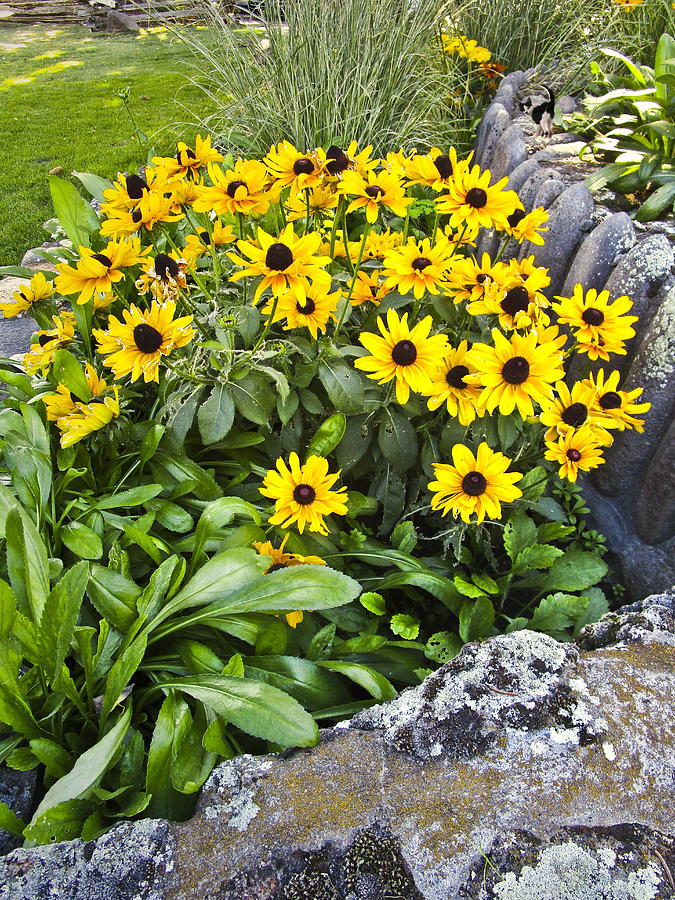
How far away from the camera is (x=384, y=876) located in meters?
0.85

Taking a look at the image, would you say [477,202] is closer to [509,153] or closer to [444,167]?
[444,167]

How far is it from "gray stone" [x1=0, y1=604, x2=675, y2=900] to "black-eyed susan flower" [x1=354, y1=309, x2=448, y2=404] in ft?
2.11

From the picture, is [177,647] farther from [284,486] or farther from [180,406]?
[180,406]

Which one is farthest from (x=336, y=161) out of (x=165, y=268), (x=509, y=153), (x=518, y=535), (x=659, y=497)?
(x=509, y=153)

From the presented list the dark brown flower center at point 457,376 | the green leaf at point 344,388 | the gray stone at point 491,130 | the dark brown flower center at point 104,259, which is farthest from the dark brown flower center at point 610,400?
the gray stone at point 491,130

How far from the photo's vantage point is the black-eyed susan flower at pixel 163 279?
1.49 meters

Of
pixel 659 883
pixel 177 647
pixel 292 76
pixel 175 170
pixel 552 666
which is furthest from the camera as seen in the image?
pixel 292 76

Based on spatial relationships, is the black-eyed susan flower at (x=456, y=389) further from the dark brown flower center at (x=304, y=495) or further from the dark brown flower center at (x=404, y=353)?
the dark brown flower center at (x=304, y=495)

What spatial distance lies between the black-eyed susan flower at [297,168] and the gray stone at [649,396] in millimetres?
1005

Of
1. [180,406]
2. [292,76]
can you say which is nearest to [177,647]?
[180,406]

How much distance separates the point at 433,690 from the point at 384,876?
0.30 metres

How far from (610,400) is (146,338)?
1.08 m

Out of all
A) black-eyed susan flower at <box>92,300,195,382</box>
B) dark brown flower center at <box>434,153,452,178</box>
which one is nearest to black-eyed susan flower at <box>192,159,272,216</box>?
black-eyed susan flower at <box>92,300,195,382</box>

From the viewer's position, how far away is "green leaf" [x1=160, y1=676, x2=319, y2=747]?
110 centimetres
